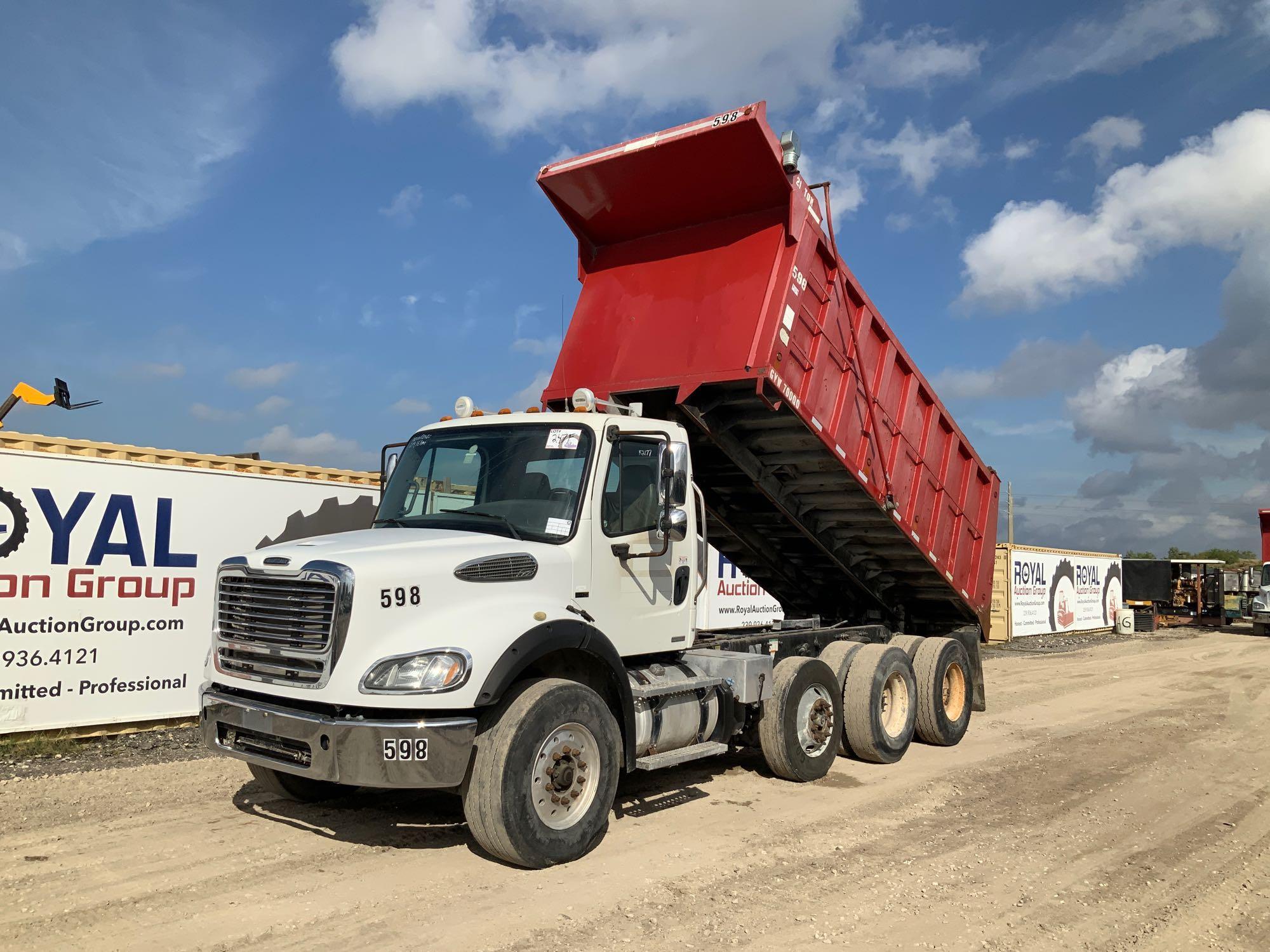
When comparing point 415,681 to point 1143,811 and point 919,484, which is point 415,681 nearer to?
point 1143,811

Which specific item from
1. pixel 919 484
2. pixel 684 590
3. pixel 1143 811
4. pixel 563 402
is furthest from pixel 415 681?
pixel 919 484

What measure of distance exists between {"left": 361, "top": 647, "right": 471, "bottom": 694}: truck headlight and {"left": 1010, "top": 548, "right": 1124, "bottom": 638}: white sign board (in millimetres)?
20440

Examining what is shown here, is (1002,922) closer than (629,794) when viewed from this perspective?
Yes

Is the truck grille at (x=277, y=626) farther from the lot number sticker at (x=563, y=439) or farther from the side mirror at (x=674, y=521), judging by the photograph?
the side mirror at (x=674, y=521)

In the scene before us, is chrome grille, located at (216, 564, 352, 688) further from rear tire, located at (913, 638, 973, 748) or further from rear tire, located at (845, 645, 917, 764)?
rear tire, located at (913, 638, 973, 748)

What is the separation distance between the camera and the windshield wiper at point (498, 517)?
5.64 meters

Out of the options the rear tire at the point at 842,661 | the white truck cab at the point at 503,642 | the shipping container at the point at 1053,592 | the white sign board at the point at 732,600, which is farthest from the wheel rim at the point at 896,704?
the shipping container at the point at 1053,592

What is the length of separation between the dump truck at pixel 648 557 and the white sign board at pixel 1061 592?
45.3 ft

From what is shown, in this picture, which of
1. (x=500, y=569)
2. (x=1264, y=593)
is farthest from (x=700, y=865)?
(x=1264, y=593)

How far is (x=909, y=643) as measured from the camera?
31.6 ft

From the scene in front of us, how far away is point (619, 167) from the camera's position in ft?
24.7

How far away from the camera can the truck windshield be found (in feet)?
19.0

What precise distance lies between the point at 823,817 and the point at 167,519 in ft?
22.0

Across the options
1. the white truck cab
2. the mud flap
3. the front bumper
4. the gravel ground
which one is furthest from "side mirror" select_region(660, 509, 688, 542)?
the mud flap
